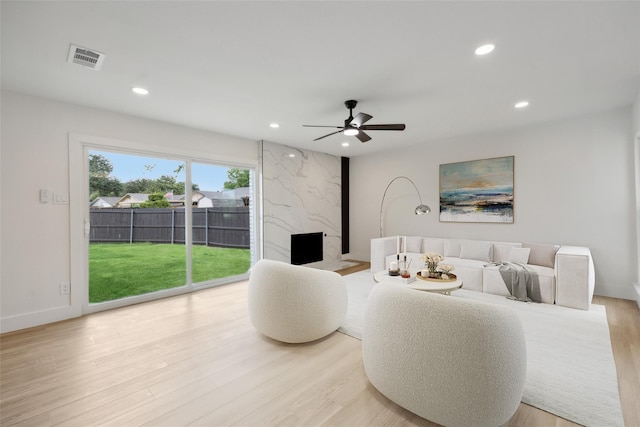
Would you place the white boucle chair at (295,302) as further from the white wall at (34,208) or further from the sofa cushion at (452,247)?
the sofa cushion at (452,247)

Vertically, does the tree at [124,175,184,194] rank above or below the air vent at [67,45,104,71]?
below

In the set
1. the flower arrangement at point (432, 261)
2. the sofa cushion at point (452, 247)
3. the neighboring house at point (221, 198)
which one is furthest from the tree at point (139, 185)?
the sofa cushion at point (452, 247)

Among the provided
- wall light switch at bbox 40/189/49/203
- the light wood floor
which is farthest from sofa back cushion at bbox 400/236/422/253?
wall light switch at bbox 40/189/49/203

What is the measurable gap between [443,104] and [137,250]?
485 centimetres

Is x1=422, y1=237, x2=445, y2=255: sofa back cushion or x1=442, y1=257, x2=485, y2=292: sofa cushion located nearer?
x1=442, y1=257, x2=485, y2=292: sofa cushion

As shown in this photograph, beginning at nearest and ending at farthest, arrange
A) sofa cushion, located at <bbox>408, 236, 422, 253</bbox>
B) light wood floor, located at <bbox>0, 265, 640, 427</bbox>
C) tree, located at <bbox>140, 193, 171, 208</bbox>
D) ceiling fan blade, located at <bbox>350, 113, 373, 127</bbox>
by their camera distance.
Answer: light wood floor, located at <bbox>0, 265, 640, 427</bbox>
ceiling fan blade, located at <bbox>350, 113, 373, 127</bbox>
tree, located at <bbox>140, 193, 171, 208</bbox>
sofa cushion, located at <bbox>408, 236, 422, 253</bbox>

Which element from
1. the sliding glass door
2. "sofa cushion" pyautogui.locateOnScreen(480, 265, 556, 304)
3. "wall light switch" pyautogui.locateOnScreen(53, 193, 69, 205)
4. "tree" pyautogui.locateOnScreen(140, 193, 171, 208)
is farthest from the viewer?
"tree" pyautogui.locateOnScreen(140, 193, 171, 208)

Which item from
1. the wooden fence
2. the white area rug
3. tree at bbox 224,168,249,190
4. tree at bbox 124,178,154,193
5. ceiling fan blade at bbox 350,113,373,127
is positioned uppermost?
ceiling fan blade at bbox 350,113,373,127

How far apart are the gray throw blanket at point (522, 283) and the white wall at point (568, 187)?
1.09m

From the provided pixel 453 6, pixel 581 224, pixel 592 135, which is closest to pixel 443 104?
pixel 453 6

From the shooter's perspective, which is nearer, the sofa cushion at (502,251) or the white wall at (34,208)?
the white wall at (34,208)

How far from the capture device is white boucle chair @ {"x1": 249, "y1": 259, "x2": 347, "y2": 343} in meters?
2.57

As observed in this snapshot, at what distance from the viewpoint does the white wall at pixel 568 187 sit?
12.7 ft

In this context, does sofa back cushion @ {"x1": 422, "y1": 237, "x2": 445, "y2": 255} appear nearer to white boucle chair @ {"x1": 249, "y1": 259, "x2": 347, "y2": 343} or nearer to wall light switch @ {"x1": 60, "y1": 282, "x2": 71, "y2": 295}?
white boucle chair @ {"x1": 249, "y1": 259, "x2": 347, "y2": 343}
